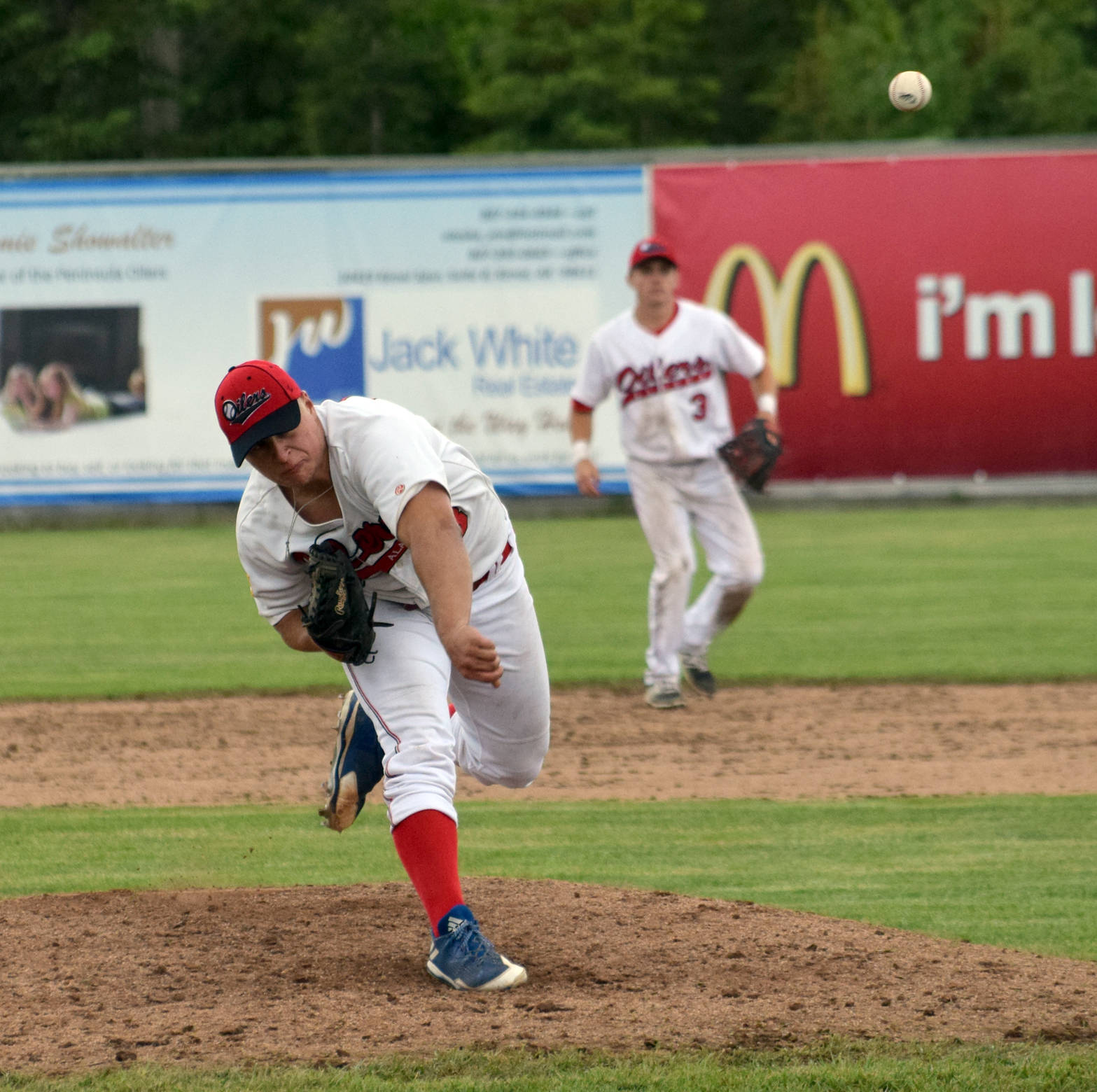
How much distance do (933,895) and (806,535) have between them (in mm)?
10968

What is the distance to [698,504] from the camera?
8461 mm

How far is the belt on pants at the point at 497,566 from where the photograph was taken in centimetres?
455

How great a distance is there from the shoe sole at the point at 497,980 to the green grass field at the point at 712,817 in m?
0.42

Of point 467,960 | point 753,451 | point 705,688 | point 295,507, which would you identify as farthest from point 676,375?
point 467,960

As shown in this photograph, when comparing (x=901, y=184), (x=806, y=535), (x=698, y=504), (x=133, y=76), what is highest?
(x=133, y=76)

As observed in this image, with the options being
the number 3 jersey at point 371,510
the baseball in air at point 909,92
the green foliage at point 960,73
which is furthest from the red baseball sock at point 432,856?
the green foliage at point 960,73

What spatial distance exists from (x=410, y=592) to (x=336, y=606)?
348mm

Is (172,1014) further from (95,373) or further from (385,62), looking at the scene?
(385,62)

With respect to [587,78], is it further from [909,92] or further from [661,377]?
→ [661,377]

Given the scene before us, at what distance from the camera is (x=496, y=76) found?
135 ft

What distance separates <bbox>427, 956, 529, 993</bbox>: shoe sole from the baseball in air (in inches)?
280

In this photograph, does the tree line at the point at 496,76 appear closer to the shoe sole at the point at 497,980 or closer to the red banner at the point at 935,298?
the red banner at the point at 935,298

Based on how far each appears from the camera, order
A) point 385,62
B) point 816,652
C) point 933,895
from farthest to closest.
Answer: point 385,62 < point 816,652 < point 933,895

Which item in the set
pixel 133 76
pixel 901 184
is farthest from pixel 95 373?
pixel 133 76
